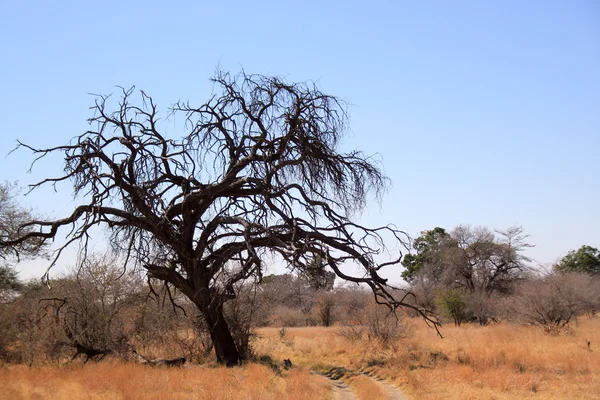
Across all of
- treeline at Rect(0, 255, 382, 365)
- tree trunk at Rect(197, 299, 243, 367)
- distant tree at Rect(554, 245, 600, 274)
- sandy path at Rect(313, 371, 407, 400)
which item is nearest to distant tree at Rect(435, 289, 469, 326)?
treeline at Rect(0, 255, 382, 365)

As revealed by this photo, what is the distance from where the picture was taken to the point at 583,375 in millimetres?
14109

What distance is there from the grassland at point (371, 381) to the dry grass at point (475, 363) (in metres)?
0.02

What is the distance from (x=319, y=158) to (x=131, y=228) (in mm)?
5653

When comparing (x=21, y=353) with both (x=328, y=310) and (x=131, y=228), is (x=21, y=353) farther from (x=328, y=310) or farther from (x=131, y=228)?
(x=328, y=310)

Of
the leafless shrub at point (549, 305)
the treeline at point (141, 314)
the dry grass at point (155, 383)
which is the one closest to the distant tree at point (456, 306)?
the treeline at point (141, 314)

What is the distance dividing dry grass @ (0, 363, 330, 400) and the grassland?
0.07 ft

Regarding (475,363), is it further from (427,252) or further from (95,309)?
(427,252)

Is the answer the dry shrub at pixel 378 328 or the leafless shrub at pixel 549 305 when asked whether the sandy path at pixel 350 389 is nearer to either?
the dry shrub at pixel 378 328

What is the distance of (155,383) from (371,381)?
564 cm

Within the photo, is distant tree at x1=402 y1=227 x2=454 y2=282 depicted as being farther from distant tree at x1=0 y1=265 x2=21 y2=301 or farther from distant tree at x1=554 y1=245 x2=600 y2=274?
distant tree at x1=0 y1=265 x2=21 y2=301

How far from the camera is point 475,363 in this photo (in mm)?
15672

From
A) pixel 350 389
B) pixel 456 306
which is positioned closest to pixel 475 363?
pixel 350 389

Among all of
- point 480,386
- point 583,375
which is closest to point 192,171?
point 480,386

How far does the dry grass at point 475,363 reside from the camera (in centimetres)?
1250
